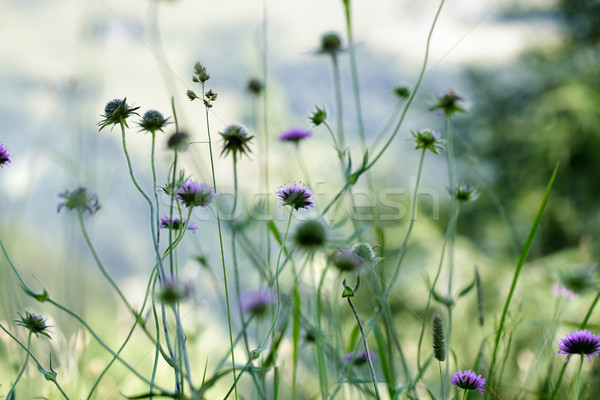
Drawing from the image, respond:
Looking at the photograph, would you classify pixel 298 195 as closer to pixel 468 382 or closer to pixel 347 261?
pixel 347 261

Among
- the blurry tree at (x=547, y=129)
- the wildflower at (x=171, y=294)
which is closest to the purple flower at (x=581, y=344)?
the wildflower at (x=171, y=294)

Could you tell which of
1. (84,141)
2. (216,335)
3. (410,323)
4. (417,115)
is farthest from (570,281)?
(417,115)

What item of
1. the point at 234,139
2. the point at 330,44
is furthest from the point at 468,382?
the point at 330,44

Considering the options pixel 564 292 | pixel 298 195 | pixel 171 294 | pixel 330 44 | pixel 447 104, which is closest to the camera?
pixel 171 294

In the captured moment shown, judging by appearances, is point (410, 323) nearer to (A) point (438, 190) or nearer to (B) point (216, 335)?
(A) point (438, 190)

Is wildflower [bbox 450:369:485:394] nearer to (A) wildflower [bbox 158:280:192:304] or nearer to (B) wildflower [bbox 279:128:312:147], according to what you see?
(A) wildflower [bbox 158:280:192:304]

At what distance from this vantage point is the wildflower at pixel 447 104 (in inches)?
30.5

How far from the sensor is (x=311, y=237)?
1.32ft

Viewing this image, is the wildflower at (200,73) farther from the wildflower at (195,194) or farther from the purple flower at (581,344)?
the purple flower at (581,344)

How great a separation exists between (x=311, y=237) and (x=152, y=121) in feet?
0.70

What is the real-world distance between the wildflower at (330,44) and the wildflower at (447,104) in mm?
199

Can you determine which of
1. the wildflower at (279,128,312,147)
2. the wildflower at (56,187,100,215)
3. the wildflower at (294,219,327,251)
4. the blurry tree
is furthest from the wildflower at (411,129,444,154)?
the blurry tree

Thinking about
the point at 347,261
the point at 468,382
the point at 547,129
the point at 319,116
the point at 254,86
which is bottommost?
the point at 468,382

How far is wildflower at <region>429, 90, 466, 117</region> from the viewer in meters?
0.78
